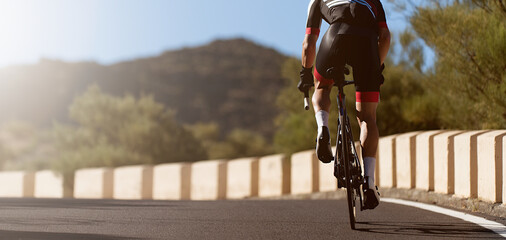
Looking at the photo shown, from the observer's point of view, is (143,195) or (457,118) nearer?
(457,118)

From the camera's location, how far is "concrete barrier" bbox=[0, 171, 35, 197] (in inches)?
918

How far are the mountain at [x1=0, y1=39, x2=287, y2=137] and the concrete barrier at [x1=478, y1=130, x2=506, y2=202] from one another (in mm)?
89822

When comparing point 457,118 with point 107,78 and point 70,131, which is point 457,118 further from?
point 107,78

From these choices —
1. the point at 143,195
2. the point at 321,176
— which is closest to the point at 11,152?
the point at 143,195

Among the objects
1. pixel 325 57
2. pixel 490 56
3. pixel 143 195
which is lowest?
pixel 143 195

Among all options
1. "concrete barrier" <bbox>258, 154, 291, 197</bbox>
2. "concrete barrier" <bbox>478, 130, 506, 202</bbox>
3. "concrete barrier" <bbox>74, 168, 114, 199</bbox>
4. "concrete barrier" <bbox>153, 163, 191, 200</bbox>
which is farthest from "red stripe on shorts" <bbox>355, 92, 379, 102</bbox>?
"concrete barrier" <bbox>74, 168, 114, 199</bbox>

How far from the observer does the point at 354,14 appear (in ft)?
19.9

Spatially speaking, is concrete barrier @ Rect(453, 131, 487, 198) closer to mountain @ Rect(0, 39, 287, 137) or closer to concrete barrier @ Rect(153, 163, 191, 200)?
concrete barrier @ Rect(153, 163, 191, 200)

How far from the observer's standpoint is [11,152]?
200 feet

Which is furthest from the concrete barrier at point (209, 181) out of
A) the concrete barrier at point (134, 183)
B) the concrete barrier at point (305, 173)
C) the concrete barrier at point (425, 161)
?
the concrete barrier at point (425, 161)

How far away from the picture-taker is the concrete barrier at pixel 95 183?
20.9 meters

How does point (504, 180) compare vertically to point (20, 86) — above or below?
below

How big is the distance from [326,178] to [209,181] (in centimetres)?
490

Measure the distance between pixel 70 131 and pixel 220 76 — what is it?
244ft
